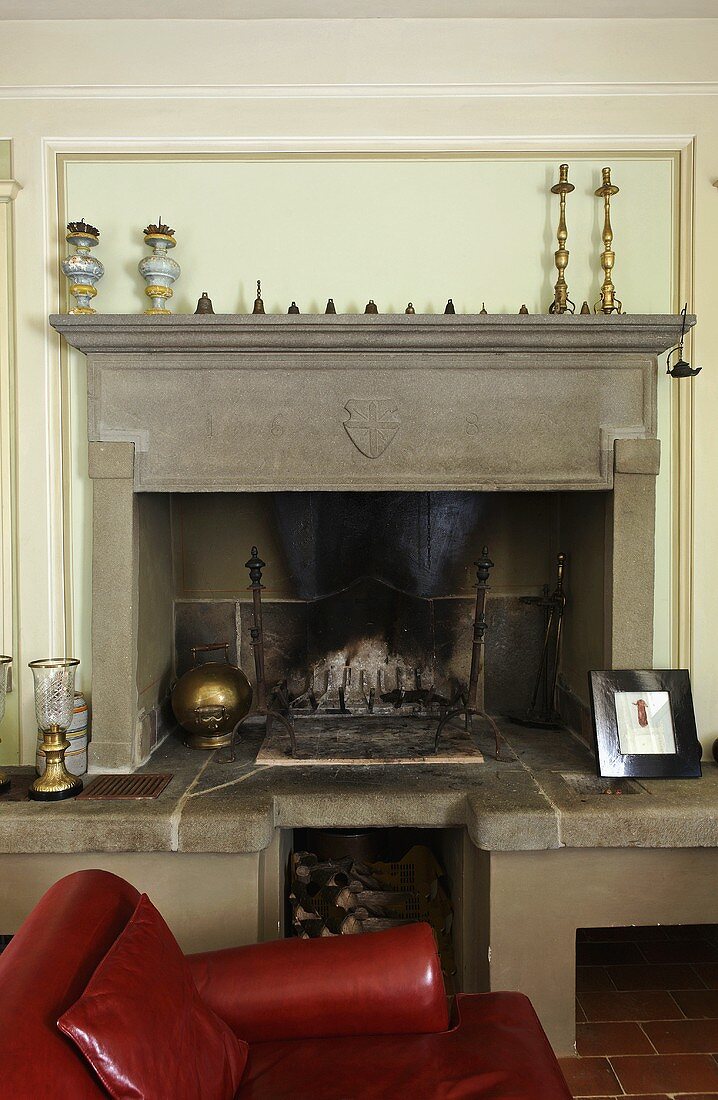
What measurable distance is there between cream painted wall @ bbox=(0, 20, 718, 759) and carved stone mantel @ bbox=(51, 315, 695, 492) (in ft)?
0.96

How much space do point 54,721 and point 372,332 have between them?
168cm

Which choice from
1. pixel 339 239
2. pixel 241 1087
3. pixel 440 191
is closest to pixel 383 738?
pixel 241 1087

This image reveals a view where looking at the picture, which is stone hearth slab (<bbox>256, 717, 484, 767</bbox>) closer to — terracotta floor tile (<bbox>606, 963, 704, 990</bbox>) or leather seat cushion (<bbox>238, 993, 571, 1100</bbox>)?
terracotta floor tile (<bbox>606, 963, 704, 990</bbox>)

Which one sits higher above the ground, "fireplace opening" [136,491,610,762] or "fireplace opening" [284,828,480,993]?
"fireplace opening" [136,491,610,762]

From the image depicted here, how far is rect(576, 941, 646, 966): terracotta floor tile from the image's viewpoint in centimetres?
280

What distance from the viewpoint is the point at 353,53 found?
2795 mm

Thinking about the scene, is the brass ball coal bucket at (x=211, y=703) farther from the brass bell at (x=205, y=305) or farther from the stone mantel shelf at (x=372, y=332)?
the brass bell at (x=205, y=305)

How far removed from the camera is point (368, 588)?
3.32m

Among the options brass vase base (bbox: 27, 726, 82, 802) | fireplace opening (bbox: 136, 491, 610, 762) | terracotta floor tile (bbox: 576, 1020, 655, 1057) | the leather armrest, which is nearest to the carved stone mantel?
fireplace opening (bbox: 136, 491, 610, 762)

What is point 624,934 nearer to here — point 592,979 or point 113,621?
point 592,979

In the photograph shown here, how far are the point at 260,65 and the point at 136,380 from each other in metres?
1.25

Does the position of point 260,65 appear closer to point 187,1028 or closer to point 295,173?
point 295,173

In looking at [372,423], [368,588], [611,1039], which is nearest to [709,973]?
[611,1039]

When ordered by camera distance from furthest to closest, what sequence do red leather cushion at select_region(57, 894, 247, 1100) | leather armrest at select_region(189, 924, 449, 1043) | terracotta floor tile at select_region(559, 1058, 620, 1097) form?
terracotta floor tile at select_region(559, 1058, 620, 1097) → leather armrest at select_region(189, 924, 449, 1043) → red leather cushion at select_region(57, 894, 247, 1100)
